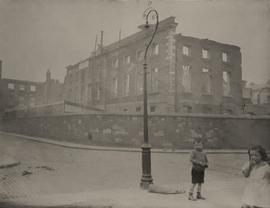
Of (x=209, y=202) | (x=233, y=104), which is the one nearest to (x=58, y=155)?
(x=209, y=202)

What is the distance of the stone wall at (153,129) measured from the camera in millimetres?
8086

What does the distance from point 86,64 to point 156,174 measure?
9.68 ft

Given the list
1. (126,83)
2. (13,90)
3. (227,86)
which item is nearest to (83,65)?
(126,83)

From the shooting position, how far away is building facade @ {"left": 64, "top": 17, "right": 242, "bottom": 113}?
7.10 m

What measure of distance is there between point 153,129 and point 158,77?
3.17 m

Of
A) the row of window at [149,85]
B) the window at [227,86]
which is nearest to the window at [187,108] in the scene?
the row of window at [149,85]

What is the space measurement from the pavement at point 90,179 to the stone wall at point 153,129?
1.82 feet

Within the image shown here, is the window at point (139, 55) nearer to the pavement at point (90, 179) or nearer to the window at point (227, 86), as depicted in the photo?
the window at point (227, 86)

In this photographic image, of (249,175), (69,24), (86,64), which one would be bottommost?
(249,175)

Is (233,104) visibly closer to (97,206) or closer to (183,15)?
(183,15)

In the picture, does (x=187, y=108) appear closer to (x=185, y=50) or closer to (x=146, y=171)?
(x=185, y=50)

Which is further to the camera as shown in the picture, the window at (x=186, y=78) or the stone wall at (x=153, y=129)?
the window at (x=186, y=78)

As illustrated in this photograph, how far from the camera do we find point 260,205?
14.1 feet

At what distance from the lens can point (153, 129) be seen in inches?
399
